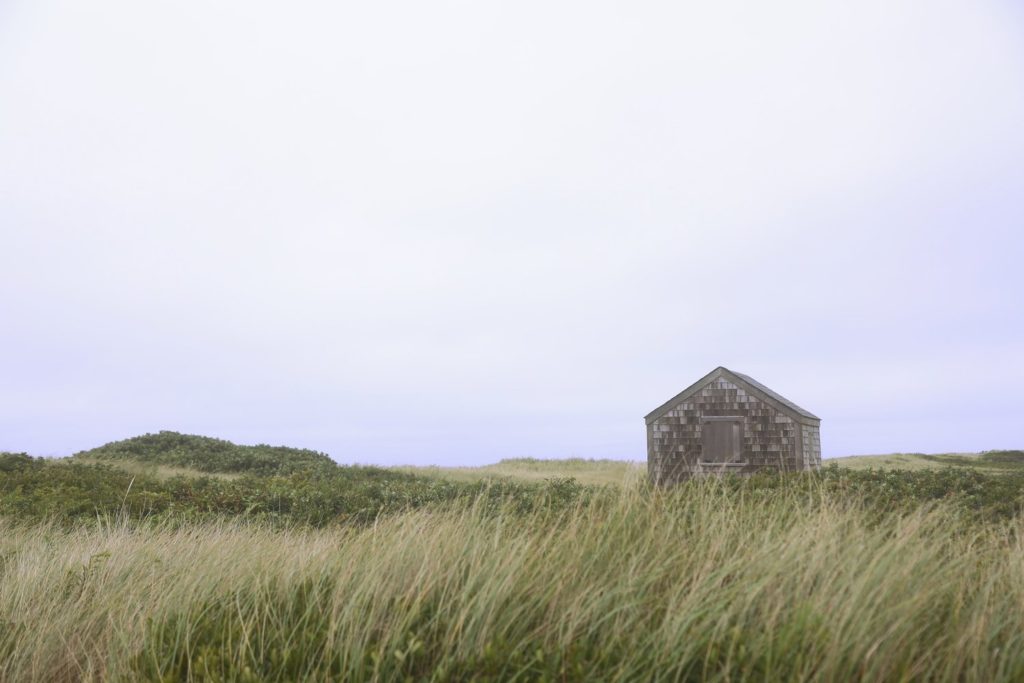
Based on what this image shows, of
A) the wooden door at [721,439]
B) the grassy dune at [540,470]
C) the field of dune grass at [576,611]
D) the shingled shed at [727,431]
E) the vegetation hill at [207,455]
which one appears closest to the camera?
the field of dune grass at [576,611]

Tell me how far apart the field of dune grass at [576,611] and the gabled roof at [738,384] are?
63.9 feet

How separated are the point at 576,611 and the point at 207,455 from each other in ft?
96.5

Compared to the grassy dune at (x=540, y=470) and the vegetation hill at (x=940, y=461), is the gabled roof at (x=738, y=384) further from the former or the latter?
the vegetation hill at (x=940, y=461)

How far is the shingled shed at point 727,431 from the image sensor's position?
82.8 feet

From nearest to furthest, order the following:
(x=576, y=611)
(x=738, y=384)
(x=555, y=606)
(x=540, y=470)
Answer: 1. (x=576, y=611)
2. (x=555, y=606)
3. (x=738, y=384)
4. (x=540, y=470)

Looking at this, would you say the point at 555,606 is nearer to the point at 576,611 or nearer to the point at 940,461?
the point at 576,611

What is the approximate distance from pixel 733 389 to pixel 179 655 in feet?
75.0

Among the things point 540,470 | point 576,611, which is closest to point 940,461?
point 540,470

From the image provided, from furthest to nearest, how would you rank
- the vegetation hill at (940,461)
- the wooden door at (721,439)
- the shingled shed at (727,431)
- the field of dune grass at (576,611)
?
the vegetation hill at (940,461), the wooden door at (721,439), the shingled shed at (727,431), the field of dune grass at (576,611)

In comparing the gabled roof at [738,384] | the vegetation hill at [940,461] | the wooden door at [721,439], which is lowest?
the vegetation hill at [940,461]

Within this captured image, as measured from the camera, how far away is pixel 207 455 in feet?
101

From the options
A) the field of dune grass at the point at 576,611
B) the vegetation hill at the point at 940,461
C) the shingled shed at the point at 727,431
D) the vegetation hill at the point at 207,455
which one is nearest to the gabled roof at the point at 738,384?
the shingled shed at the point at 727,431

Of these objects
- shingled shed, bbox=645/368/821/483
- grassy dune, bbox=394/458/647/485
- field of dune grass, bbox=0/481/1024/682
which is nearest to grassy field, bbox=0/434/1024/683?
field of dune grass, bbox=0/481/1024/682

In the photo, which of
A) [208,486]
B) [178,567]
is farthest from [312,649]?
[208,486]
